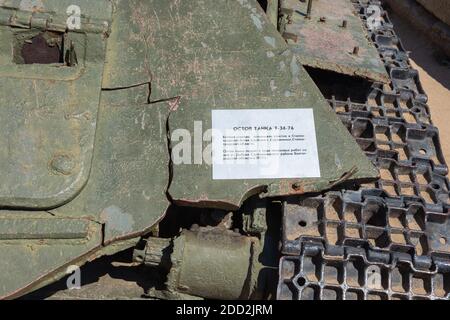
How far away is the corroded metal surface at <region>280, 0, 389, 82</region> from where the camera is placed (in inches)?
142

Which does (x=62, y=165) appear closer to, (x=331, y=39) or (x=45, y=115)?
(x=45, y=115)

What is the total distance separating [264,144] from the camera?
2.90 m

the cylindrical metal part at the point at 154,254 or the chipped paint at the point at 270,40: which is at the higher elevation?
the chipped paint at the point at 270,40

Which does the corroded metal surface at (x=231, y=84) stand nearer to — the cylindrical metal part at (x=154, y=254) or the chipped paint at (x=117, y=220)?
the chipped paint at (x=117, y=220)

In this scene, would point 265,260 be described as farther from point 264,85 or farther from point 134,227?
point 264,85

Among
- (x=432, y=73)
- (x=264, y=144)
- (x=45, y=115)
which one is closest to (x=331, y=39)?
(x=264, y=144)

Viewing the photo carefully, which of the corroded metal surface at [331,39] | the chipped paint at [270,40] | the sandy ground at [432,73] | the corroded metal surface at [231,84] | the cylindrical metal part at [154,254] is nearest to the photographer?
the corroded metal surface at [231,84]

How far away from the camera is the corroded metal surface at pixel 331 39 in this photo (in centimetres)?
361

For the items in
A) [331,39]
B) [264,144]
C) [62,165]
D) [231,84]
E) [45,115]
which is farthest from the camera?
[331,39]

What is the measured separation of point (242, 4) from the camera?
325cm

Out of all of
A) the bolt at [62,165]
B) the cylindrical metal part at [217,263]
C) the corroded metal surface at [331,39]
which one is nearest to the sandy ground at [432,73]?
the corroded metal surface at [331,39]

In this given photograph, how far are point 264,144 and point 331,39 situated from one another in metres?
1.42

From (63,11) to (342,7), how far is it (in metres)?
2.48

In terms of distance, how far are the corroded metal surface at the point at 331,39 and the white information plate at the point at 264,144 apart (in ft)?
2.54
